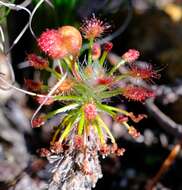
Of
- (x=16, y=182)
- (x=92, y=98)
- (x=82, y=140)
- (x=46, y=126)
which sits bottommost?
(x=16, y=182)

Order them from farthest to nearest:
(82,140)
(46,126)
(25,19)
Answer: (25,19), (46,126), (82,140)

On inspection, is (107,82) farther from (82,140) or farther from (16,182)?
(16,182)

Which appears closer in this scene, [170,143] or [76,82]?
[76,82]

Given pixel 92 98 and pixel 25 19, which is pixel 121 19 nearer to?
pixel 25 19

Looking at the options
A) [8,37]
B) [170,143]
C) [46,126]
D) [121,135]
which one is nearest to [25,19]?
[8,37]

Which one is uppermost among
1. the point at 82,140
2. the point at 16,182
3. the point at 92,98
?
the point at 92,98

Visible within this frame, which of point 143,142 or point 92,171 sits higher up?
point 92,171

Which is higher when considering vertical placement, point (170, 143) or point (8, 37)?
A: point (8, 37)

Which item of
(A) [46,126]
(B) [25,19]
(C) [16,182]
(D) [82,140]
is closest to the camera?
(D) [82,140]

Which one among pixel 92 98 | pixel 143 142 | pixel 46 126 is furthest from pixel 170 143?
pixel 92 98
